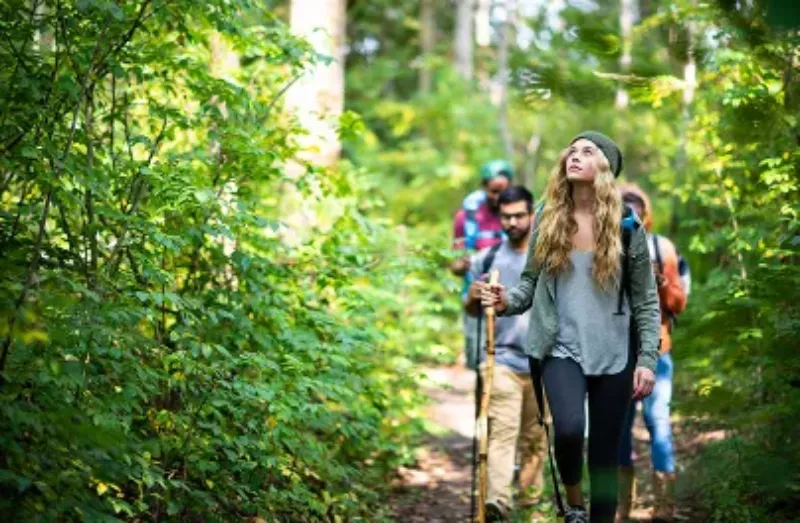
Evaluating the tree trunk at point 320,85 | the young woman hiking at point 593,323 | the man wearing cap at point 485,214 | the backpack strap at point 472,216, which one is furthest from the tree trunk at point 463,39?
the young woman hiking at point 593,323

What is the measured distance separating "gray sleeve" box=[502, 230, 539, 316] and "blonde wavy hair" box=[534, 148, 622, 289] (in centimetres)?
7

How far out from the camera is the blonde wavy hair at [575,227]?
4.85m

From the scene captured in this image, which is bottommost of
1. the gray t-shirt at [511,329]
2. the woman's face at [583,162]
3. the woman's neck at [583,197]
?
the gray t-shirt at [511,329]

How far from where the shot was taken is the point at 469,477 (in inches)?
332

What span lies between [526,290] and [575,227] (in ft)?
1.40

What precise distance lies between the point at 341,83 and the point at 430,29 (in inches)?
762

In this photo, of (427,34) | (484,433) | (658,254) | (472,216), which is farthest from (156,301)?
(427,34)

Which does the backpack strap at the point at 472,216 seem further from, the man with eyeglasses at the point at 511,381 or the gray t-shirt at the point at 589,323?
the gray t-shirt at the point at 589,323

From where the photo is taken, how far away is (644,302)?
4898 millimetres

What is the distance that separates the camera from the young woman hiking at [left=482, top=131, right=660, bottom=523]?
480 centimetres

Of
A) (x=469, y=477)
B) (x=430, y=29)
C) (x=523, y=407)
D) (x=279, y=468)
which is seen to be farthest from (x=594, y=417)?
(x=430, y=29)

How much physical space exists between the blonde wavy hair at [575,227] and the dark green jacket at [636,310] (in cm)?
10

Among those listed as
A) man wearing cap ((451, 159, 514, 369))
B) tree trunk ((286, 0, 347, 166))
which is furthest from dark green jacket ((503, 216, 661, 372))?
Answer: tree trunk ((286, 0, 347, 166))

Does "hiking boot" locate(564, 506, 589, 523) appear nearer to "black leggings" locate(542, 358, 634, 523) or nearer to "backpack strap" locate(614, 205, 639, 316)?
"black leggings" locate(542, 358, 634, 523)
